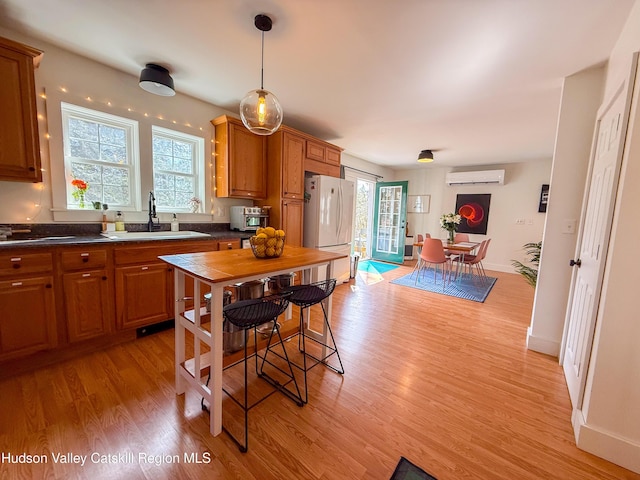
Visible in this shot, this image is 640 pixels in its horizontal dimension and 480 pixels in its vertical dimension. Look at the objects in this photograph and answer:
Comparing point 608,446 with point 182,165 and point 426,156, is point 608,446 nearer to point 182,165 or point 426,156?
point 182,165

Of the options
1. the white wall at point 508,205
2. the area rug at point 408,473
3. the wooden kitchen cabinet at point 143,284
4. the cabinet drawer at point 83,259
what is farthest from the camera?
the white wall at point 508,205

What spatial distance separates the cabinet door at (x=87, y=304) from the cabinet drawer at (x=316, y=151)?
9.42ft

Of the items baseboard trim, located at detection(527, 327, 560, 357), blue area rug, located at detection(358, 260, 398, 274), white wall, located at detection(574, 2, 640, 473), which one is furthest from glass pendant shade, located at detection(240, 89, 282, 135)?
blue area rug, located at detection(358, 260, 398, 274)

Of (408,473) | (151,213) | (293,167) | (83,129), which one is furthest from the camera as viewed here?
(293,167)

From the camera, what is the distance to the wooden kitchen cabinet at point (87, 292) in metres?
2.02

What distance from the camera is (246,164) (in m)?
3.41

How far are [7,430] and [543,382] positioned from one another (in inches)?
138

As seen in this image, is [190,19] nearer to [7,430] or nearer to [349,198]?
[7,430]

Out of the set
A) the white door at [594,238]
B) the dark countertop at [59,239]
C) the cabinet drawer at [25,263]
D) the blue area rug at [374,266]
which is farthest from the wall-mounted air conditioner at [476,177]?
the cabinet drawer at [25,263]

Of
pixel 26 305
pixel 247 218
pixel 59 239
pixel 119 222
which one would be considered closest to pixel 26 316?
pixel 26 305

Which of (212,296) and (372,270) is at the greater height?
(212,296)

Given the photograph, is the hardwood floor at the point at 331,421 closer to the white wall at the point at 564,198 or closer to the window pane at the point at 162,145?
the white wall at the point at 564,198

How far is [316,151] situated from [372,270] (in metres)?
2.95

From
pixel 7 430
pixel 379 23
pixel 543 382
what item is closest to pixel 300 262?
pixel 379 23
